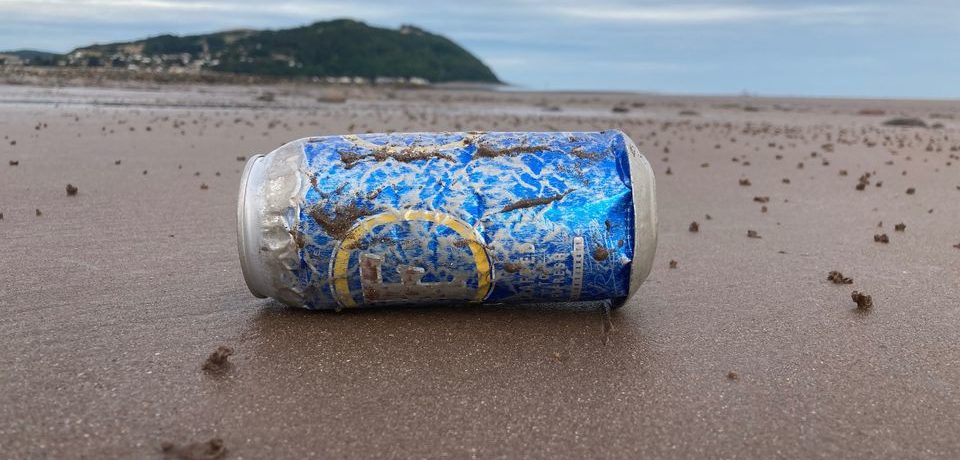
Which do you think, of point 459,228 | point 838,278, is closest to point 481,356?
point 459,228

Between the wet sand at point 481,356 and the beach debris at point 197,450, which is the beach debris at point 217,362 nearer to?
the wet sand at point 481,356

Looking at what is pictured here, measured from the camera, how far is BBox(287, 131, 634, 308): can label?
2830 millimetres

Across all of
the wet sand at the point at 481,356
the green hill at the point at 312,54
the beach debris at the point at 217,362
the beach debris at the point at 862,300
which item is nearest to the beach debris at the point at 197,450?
the wet sand at the point at 481,356

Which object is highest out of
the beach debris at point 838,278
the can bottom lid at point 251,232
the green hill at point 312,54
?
the green hill at point 312,54

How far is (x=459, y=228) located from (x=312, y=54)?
65.8m

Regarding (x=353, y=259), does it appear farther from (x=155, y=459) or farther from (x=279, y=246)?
(x=155, y=459)

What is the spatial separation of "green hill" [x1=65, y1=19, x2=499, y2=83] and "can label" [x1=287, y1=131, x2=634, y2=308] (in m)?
44.7

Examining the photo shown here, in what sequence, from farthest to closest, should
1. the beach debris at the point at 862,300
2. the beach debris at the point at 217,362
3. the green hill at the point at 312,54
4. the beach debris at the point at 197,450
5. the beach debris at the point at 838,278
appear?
the green hill at the point at 312,54, the beach debris at the point at 838,278, the beach debris at the point at 862,300, the beach debris at the point at 217,362, the beach debris at the point at 197,450

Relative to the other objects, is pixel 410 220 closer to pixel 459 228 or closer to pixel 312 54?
pixel 459 228

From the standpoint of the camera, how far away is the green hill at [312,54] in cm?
5069

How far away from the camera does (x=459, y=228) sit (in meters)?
2.84

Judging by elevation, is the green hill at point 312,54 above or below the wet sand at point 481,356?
above

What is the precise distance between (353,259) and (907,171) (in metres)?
7.72

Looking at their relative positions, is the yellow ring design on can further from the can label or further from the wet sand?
the wet sand
